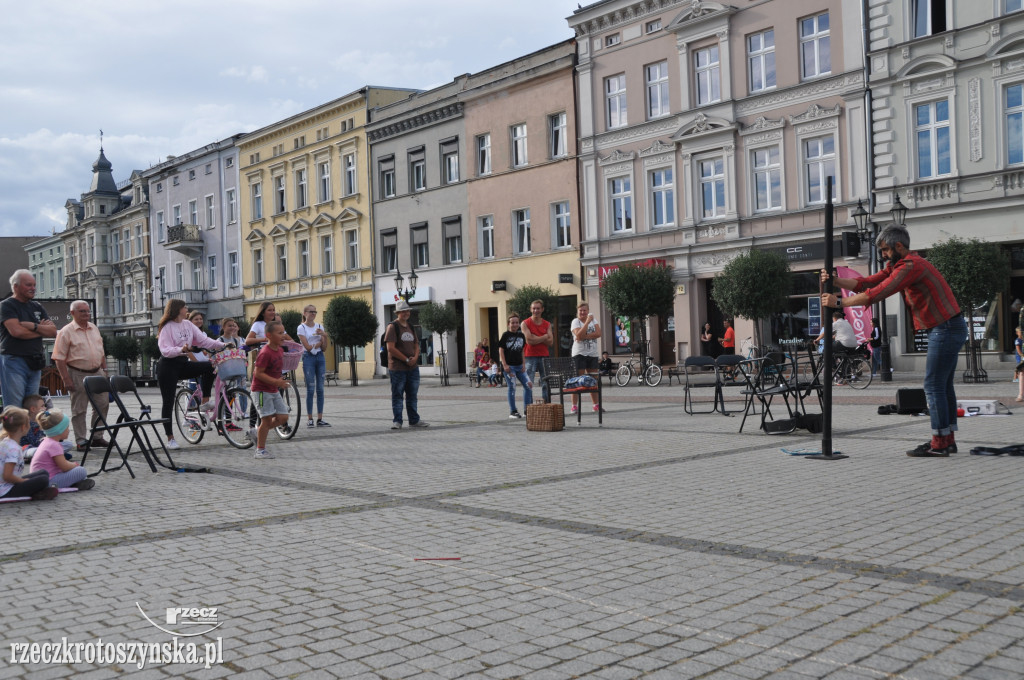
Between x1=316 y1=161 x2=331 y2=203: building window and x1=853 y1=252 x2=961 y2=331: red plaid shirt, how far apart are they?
4130 cm

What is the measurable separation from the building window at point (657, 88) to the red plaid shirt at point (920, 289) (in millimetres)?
23644

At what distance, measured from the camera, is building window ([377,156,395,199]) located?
43.7 m

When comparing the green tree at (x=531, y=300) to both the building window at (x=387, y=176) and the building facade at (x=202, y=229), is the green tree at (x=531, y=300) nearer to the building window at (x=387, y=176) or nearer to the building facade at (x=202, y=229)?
the building window at (x=387, y=176)

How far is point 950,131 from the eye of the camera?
24.8 meters

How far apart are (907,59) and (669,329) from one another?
11.0 meters

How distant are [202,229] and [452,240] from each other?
23.7 metres

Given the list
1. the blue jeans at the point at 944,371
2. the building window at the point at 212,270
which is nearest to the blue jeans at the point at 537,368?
the blue jeans at the point at 944,371

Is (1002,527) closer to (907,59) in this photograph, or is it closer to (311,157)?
(907,59)

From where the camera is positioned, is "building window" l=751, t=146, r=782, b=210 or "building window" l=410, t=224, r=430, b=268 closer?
"building window" l=751, t=146, r=782, b=210

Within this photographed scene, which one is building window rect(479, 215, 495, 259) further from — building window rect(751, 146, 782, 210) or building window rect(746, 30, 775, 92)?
building window rect(746, 30, 775, 92)

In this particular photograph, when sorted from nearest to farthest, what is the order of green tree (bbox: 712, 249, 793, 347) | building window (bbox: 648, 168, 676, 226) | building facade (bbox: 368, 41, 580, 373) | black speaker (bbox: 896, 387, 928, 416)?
black speaker (bbox: 896, 387, 928, 416)
green tree (bbox: 712, 249, 793, 347)
building window (bbox: 648, 168, 676, 226)
building facade (bbox: 368, 41, 580, 373)

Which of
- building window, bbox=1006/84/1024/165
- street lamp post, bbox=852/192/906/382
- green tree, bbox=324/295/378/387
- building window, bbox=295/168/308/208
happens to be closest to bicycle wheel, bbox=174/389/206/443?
street lamp post, bbox=852/192/906/382

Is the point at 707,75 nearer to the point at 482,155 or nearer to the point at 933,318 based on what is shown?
the point at 482,155

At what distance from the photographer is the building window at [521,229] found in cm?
3712
